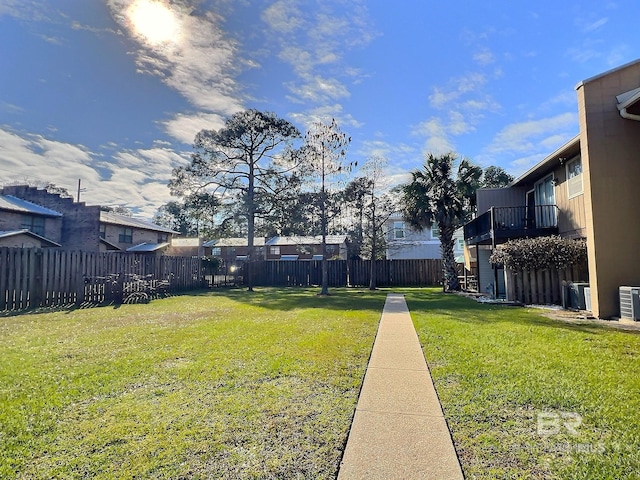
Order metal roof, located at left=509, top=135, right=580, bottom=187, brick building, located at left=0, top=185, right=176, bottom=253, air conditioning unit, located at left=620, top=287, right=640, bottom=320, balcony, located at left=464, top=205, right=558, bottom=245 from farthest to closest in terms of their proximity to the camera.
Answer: brick building, located at left=0, top=185, right=176, bottom=253, balcony, located at left=464, top=205, right=558, bottom=245, metal roof, located at left=509, top=135, right=580, bottom=187, air conditioning unit, located at left=620, top=287, right=640, bottom=320

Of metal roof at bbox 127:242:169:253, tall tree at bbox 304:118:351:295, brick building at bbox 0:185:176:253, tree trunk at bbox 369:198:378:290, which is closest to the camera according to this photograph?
tall tree at bbox 304:118:351:295

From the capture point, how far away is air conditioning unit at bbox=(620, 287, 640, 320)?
8.21 m

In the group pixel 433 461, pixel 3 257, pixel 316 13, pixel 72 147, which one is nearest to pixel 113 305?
pixel 3 257

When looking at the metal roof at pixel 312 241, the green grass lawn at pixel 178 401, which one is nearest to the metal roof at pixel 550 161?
the green grass lawn at pixel 178 401

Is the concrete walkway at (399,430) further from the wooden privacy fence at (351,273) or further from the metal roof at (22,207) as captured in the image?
the metal roof at (22,207)

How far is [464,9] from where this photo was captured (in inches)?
400

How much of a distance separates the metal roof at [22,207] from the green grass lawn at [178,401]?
17.9m

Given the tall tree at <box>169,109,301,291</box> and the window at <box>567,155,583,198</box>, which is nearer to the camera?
the window at <box>567,155,583,198</box>

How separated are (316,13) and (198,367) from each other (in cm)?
1028

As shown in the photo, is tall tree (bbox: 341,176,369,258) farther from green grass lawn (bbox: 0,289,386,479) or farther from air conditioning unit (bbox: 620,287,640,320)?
green grass lawn (bbox: 0,289,386,479)

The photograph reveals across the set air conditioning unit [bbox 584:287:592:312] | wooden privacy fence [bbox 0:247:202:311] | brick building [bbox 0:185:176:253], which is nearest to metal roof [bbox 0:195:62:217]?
brick building [bbox 0:185:176:253]

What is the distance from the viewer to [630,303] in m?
8.36

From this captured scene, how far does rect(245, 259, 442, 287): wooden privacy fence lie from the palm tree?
3.95m

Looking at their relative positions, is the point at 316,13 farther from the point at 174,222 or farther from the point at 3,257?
the point at 174,222
